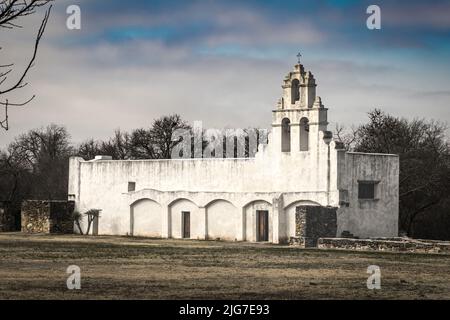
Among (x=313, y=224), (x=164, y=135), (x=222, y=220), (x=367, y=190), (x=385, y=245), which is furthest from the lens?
(x=164, y=135)

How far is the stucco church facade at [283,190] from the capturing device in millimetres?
44406

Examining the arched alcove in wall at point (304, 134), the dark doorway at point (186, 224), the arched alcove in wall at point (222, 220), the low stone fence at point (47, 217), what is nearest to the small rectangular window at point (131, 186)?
the dark doorway at point (186, 224)

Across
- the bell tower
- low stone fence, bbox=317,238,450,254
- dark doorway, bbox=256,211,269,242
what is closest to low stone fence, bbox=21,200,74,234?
dark doorway, bbox=256,211,269,242

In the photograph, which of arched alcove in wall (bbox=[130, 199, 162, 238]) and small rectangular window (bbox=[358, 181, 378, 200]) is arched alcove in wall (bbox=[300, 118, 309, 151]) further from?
arched alcove in wall (bbox=[130, 199, 162, 238])

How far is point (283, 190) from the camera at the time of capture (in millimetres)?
46188

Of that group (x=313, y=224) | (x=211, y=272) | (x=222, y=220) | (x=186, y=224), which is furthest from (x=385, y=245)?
(x=211, y=272)

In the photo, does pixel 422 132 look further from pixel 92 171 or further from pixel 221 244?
pixel 221 244

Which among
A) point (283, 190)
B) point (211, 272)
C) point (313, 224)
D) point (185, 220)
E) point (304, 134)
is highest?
point (304, 134)

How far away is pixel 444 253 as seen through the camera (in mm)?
37594

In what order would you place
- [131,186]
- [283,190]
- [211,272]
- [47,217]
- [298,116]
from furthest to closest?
[47,217]
[131,186]
[283,190]
[298,116]
[211,272]

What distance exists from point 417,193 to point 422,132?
535 inches

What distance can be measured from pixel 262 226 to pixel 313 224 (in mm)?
4676

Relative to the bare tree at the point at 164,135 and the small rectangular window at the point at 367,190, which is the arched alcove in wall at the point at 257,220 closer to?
the small rectangular window at the point at 367,190

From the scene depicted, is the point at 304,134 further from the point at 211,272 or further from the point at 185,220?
the point at 211,272
